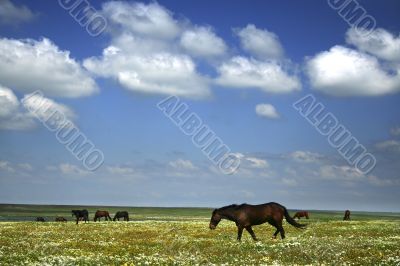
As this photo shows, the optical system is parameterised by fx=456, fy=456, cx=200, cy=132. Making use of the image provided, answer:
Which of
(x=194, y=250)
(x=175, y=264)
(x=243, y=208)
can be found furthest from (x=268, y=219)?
(x=175, y=264)

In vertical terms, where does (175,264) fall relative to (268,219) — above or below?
below

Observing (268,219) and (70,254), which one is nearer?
(70,254)

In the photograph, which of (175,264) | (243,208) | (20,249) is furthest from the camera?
(243,208)

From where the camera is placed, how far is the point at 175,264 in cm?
1817

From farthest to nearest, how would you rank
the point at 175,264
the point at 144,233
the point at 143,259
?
the point at 144,233
the point at 143,259
the point at 175,264

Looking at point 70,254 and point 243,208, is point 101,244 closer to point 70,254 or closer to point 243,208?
Result: point 70,254

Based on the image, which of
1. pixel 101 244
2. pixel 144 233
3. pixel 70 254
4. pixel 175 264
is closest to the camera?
pixel 175 264

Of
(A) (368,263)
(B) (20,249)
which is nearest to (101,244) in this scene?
Result: (B) (20,249)

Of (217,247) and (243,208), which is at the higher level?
(243,208)

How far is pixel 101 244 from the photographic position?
85.7 ft

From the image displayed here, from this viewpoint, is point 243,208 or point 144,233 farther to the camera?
point 144,233

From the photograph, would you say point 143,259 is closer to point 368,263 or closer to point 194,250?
point 194,250

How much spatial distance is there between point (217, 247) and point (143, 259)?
216 inches

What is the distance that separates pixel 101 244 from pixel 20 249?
459 cm
